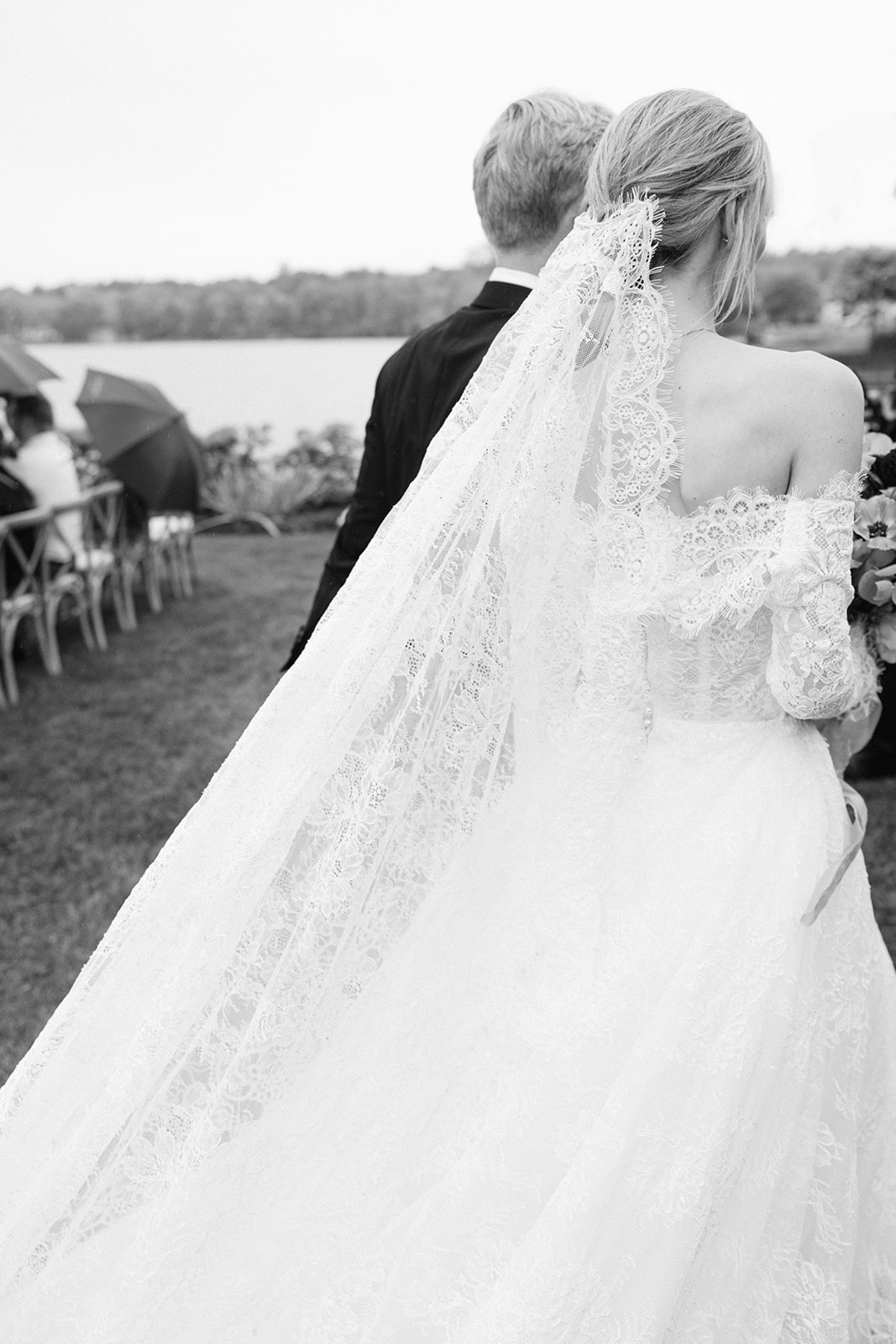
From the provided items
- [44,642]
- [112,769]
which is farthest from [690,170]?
[44,642]

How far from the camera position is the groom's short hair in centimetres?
219

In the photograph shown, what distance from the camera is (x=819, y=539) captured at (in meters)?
1.54

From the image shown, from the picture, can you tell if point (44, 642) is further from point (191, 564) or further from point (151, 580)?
point (191, 564)

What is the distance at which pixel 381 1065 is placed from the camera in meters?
1.70

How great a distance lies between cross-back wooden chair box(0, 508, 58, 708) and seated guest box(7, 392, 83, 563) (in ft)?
0.87

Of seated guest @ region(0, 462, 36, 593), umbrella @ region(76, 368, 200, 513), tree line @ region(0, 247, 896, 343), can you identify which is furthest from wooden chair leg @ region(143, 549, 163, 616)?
tree line @ region(0, 247, 896, 343)

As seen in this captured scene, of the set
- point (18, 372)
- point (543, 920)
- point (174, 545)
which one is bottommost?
point (174, 545)

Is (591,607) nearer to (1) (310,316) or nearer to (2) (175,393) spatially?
(1) (310,316)

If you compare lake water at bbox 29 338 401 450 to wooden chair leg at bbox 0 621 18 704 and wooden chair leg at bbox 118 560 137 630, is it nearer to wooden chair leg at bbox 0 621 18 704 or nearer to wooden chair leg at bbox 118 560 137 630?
wooden chair leg at bbox 118 560 137 630

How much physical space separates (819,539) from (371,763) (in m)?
0.70

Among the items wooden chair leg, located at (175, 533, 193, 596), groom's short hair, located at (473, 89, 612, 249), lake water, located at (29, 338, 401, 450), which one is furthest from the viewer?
lake water, located at (29, 338, 401, 450)

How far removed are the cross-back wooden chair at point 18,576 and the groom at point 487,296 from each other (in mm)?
3694

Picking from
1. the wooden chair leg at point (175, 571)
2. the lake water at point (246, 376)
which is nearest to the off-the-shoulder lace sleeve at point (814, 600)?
the lake water at point (246, 376)

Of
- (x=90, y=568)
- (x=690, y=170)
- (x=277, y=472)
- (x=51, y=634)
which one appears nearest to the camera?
(x=690, y=170)
